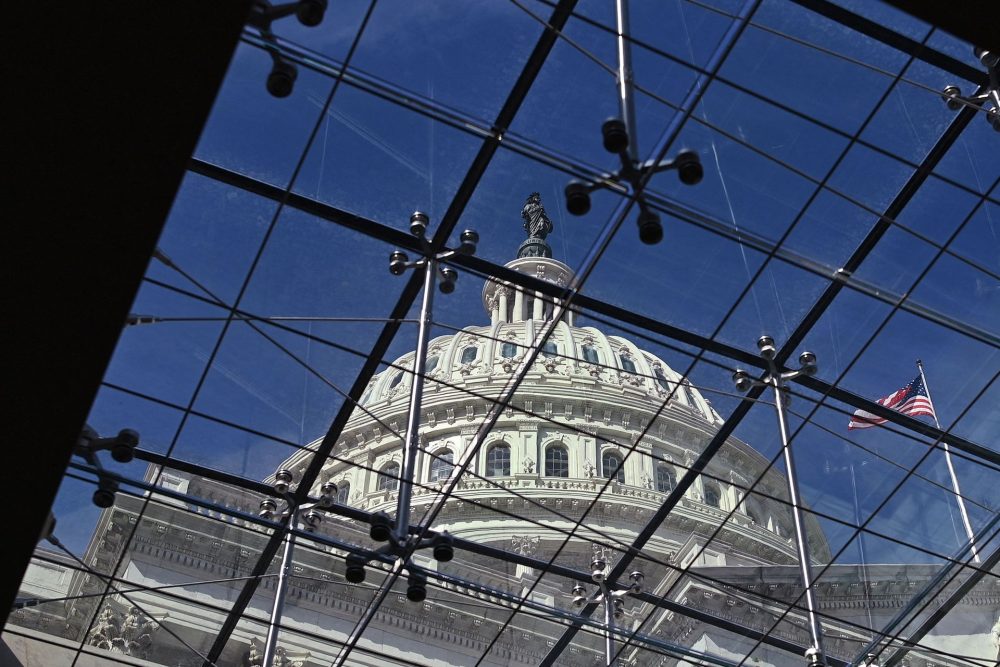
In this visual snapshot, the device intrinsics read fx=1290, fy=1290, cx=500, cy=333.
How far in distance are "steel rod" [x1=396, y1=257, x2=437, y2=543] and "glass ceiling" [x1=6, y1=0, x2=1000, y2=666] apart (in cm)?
53

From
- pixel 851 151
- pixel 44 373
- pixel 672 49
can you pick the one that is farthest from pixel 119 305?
pixel 851 151

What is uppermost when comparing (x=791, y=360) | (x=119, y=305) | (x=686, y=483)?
(x=791, y=360)

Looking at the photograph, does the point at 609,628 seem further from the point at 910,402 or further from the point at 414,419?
the point at 910,402

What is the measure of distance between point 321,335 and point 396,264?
3.09 metres

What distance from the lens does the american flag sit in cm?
2361

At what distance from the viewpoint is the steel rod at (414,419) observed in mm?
17391

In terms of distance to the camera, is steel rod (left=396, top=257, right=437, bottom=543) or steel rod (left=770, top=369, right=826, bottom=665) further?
steel rod (left=770, top=369, right=826, bottom=665)

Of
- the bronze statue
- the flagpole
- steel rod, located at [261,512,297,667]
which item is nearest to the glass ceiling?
the flagpole

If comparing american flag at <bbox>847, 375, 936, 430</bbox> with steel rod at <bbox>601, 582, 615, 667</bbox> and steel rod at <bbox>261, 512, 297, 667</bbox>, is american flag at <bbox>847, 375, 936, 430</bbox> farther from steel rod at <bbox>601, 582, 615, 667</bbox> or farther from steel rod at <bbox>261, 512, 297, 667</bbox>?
steel rod at <bbox>261, 512, 297, 667</bbox>

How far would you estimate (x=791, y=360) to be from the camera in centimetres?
2244

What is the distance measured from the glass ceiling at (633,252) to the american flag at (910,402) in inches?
7.6

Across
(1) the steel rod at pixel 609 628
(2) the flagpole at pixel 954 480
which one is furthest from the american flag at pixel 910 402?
(1) the steel rod at pixel 609 628

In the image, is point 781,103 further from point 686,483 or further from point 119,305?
point 119,305

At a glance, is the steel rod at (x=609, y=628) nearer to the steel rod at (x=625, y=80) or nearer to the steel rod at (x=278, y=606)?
the steel rod at (x=278, y=606)
